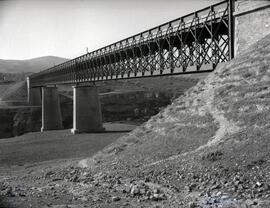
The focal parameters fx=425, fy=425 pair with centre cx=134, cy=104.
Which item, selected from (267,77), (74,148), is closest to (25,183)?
(267,77)

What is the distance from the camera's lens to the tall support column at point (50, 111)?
74.2m

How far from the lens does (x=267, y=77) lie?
2031cm

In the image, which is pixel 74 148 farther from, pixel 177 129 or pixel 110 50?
pixel 177 129

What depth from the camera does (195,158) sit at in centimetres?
1761

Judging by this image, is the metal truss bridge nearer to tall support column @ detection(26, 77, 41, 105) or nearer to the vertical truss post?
the vertical truss post

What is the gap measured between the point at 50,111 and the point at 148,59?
4311 cm

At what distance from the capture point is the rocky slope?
1422 cm

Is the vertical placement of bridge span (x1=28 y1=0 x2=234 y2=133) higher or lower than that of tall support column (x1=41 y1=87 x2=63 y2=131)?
higher

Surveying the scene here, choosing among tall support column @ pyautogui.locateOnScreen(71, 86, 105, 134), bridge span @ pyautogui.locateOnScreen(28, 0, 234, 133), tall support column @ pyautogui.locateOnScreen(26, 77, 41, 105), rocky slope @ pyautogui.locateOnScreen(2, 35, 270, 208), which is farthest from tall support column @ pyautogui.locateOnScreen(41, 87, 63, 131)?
rocky slope @ pyautogui.locateOnScreen(2, 35, 270, 208)

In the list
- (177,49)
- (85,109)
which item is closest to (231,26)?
(177,49)

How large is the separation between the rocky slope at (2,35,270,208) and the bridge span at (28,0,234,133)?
2.79 metres

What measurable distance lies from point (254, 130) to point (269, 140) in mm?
1247

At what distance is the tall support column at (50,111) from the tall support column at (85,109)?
19987 millimetres

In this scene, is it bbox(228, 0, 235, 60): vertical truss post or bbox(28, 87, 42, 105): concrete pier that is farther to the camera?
bbox(28, 87, 42, 105): concrete pier
